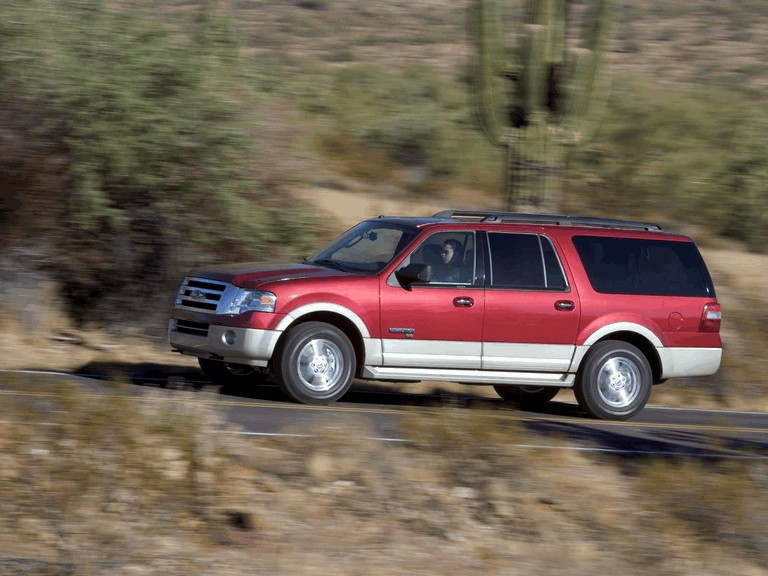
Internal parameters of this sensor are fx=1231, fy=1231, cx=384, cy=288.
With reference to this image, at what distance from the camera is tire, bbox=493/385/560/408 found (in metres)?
13.6

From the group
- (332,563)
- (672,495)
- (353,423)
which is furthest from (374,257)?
(332,563)

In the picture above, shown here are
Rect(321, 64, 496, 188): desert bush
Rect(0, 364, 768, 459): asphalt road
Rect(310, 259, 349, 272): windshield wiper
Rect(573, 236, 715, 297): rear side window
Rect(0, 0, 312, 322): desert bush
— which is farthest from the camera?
Rect(321, 64, 496, 188): desert bush

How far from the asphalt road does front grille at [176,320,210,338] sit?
0.55 m

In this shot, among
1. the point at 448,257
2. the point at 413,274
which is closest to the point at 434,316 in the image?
the point at 413,274

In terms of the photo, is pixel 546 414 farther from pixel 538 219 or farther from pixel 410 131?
pixel 410 131

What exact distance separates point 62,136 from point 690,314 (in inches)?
319

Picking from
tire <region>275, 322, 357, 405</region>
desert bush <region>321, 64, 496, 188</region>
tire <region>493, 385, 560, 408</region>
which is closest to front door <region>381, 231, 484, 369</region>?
tire <region>275, 322, 357, 405</region>

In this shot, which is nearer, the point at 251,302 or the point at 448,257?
the point at 251,302

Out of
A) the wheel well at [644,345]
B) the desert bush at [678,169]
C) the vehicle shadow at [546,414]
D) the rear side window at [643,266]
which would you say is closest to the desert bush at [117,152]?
the vehicle shadow at [546,414]

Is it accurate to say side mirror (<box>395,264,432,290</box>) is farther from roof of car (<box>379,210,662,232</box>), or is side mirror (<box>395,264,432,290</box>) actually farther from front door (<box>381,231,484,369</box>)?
roof of car (<box>379,210,662,232</box>)

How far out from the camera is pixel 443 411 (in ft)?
30.5

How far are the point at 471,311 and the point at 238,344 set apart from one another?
7.29ft

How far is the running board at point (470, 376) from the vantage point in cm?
1158

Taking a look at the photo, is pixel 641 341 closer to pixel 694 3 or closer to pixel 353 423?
pixel 353 423
